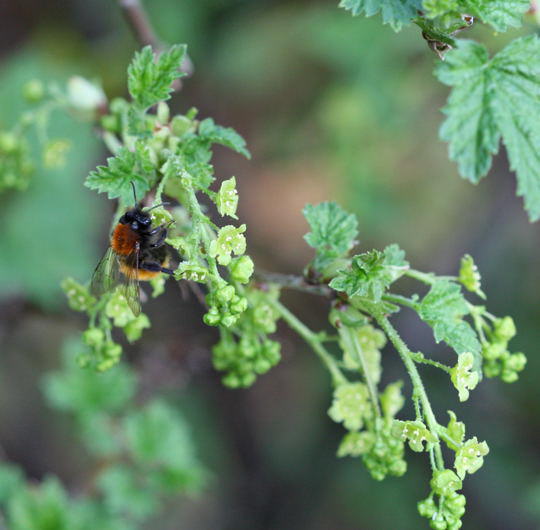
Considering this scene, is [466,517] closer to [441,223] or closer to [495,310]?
[495,310]

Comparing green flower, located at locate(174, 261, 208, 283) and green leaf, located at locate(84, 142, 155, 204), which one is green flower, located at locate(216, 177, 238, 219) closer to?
green flower, located at locate(174, 261, 208, 283)

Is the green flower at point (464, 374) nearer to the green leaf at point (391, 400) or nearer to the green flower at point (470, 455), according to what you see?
Result: the green flower at point (470, 455)

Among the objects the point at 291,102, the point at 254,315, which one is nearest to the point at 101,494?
the point at 254,315

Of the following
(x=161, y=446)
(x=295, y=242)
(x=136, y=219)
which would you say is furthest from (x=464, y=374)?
(x=295, y=242)

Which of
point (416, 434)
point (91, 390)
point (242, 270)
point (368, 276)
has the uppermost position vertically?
point (91, 390)

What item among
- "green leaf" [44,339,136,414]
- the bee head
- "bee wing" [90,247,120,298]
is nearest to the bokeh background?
"green leaf" [44,339,136,414]

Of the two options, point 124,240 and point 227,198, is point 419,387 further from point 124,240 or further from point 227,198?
point 124,240

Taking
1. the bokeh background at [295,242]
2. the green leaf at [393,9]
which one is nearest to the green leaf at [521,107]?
the green leaf at [393,9]
